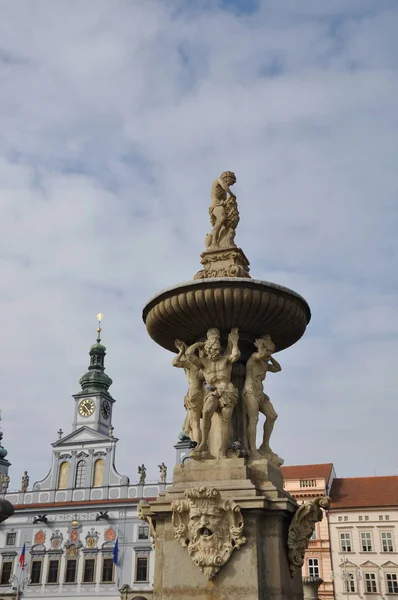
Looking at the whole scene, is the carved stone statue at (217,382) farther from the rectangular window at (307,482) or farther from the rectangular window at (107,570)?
the rectangular window at (107,570)

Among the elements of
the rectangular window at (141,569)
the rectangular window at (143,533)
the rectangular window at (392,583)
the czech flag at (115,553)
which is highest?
the rectangular window at (143,533)

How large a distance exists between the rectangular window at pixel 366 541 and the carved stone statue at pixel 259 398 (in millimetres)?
32056

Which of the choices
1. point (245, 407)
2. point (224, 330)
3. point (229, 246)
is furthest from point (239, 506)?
point (229, 246)

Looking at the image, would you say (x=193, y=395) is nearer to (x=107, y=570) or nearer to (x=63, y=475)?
(x=107, y=570)

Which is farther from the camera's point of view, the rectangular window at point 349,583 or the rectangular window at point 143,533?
the rectangular window at point 143,533

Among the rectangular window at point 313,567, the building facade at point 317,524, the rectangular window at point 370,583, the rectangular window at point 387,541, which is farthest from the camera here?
the rectangular window at point 313,567

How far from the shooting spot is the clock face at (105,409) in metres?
52.5

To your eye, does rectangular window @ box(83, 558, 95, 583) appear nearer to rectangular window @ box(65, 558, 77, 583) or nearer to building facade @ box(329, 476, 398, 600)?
rectangular window @ box(65, 558, 77, 583)

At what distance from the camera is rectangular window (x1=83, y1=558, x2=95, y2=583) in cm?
4253

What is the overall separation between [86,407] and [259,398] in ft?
152

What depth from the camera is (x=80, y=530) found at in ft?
146

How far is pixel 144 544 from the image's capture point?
42.6 meters

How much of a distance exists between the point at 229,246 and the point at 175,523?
12.0 ft

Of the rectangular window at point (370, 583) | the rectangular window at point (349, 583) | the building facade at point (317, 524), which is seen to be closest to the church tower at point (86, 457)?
the building facade at point (317, 524)
